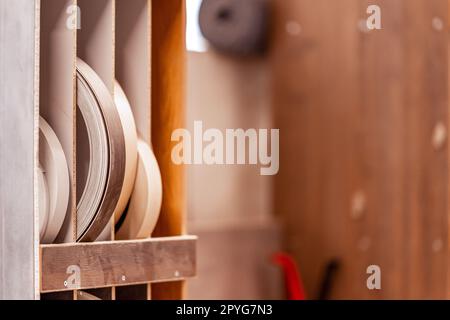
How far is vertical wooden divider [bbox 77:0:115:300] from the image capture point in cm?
76

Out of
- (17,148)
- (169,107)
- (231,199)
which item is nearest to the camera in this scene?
(17,148)

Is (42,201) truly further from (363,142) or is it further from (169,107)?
(363,142)

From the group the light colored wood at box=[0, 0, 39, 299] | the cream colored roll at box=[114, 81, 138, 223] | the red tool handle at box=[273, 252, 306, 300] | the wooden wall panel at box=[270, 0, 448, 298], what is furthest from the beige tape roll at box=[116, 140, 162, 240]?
the red tool handle at box=[273, 252, 306, 300]

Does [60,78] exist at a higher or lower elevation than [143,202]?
higher

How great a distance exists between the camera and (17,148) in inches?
27.8

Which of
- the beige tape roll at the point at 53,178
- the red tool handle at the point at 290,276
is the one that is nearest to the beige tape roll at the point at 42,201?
the beige tape roll at the point at 53,178

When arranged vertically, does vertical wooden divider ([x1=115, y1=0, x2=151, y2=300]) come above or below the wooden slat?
above

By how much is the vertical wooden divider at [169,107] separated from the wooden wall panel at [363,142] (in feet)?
2.45

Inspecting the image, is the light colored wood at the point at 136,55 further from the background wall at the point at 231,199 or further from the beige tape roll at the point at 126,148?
the background wall at the point at 231,199

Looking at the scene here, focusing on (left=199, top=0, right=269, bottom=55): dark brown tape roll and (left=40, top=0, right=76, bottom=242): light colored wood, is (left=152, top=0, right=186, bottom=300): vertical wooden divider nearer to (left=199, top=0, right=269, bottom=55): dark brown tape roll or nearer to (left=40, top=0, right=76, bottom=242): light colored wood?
(left=40, top=0, right=76, bottom=242): light colored wood

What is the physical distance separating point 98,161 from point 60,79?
3.6 inches

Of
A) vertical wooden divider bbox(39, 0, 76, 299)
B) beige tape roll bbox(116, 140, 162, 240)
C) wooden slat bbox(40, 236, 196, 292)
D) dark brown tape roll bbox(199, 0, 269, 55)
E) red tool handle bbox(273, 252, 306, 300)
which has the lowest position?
red tool handle bbox(273, 252, 306, 300)

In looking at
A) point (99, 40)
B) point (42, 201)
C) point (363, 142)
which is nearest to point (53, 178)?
point (42, 201)

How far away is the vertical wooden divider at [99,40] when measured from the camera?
2.48 feet
